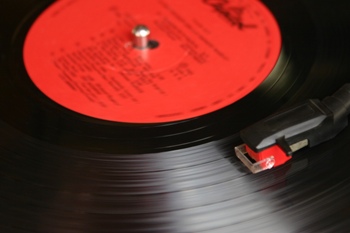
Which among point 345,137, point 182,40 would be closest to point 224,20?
point 182,40

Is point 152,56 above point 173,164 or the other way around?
above

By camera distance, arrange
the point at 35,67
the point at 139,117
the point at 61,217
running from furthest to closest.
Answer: the point at 35,67 < the point at 139,117 < the point at 61,217

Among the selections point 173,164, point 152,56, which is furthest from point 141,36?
point 173,164

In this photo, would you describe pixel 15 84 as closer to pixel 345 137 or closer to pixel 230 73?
pixel 230 73

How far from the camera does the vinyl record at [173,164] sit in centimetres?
80

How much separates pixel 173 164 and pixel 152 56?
0.27m

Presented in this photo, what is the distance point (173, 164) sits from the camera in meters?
0.86

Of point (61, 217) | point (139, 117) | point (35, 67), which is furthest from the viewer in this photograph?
point (35, 67)

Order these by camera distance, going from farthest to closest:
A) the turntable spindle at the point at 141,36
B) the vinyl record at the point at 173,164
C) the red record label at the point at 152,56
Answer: the turntable spindle at the point at 141,36, the red record label at the point at 152,56, the vinyl record at the point at 173,164

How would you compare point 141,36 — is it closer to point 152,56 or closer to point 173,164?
point 152,56

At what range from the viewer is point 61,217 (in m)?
0.80

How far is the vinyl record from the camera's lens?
0.80m

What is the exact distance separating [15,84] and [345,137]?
0.50 meters

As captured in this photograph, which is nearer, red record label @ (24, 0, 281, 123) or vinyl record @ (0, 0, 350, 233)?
vinyl record @ (0, 0, 350, 233)
